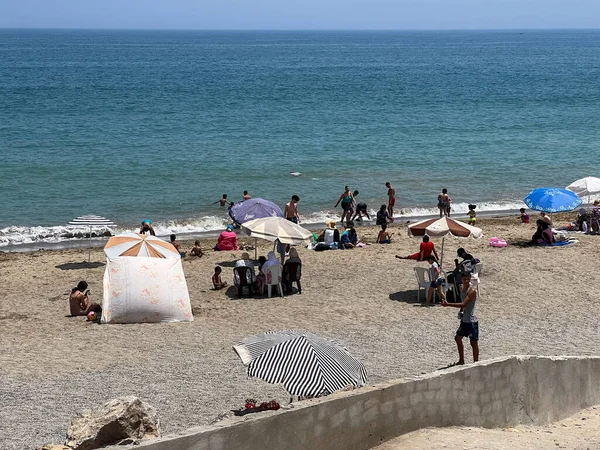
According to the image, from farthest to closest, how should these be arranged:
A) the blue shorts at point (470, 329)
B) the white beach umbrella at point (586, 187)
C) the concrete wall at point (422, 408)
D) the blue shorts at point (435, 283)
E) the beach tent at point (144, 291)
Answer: the white beach umbrella at point (586, 187) → the blue shorts at point (435, 283) → the beach tent at point (144, 291) → the blue shorts at point (470, 329) → the concrete wall at point (422, 408)

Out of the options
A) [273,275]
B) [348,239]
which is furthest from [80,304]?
[348,239]

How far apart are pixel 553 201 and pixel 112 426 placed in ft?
46.5

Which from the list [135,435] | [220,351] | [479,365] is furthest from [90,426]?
[220,351]

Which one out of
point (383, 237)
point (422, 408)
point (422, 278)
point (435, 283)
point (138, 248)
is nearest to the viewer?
point (422, 408)

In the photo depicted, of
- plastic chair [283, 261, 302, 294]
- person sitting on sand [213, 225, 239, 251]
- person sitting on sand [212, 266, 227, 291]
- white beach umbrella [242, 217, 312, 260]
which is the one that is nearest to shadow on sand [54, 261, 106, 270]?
person sitting on sand [213, 225, 239, 251]

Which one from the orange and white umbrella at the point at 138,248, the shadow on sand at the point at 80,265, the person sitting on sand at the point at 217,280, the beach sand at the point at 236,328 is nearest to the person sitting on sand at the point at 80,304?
the beach sand at the point at 236,328

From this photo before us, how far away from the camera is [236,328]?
47.3 feet

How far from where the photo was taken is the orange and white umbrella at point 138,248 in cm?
1577

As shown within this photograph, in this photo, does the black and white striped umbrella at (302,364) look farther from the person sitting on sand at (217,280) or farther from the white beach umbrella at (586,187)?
the white beach umbrella at (586,187)

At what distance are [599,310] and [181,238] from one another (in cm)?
1260

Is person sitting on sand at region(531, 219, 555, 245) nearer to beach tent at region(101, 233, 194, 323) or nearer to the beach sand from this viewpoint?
the beach sand

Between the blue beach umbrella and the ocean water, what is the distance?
26.5 feet

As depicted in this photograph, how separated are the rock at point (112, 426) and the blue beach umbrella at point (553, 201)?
13512mm

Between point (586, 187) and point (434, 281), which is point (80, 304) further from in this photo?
point (586, 187)
